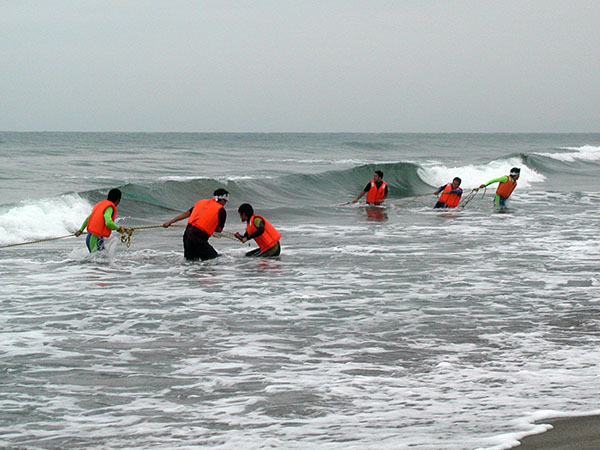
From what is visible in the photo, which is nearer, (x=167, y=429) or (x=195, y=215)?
(x=167, y=429)

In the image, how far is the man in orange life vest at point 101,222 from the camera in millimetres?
11578

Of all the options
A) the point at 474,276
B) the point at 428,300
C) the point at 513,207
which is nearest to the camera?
the point at 428,300

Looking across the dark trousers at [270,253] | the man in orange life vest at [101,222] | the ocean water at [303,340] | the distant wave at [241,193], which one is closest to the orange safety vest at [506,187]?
the ocean water at [303,340]

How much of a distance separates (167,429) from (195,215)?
7047mm

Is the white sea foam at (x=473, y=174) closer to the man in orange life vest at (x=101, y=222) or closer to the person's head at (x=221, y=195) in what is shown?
the person's head at (x=221, y=195)

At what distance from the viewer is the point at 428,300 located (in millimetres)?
9031

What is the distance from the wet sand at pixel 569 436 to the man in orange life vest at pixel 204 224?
A: 7.60m

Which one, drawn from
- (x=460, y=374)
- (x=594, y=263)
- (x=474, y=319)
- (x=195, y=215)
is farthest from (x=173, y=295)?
(x=594, y=263)

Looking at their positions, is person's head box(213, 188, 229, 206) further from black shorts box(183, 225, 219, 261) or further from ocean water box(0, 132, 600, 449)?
ocean water box(0, 132, 600, 449)

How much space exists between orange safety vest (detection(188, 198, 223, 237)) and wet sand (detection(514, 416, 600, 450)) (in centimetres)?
759

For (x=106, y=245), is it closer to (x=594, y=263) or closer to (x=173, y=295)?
(x=173, y=295)

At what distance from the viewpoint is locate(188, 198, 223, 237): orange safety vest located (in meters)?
11.7

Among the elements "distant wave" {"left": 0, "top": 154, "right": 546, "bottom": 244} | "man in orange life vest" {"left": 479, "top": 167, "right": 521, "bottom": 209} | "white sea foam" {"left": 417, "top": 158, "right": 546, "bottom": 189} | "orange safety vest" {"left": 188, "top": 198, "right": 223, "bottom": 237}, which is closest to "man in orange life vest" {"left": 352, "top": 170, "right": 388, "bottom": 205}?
"distant wave" {"left": 0, "top": 154, "right": 546, "bottom": 244}

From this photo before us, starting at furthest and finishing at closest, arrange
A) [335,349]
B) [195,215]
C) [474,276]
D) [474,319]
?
[195,215] < [474,276] < [474,319] < [335,349]
